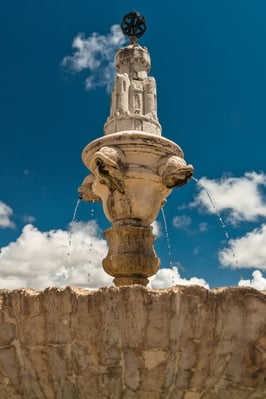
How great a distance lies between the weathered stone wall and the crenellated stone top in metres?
5.59

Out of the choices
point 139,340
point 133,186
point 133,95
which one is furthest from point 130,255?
point 139,340

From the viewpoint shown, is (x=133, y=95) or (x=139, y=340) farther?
(x=133, y=95)

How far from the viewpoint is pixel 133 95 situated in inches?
368

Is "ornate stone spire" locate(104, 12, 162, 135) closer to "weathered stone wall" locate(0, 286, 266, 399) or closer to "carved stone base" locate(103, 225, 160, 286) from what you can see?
"carved stone base" locate(103, 225, 160, 286)

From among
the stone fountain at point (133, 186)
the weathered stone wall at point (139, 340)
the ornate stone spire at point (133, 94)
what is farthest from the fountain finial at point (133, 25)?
the weathered stone wall at point (139, 340)

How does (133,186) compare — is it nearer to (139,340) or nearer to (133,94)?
(133,94)

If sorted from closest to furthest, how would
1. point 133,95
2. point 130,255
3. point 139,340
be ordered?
point 139,340
point 130,255
point 133,95

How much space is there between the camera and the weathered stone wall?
3.19m

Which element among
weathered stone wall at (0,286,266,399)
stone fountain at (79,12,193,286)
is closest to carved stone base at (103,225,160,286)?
stone fountain at (79,12,193,286)

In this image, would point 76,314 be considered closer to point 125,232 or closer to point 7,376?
point 7,376

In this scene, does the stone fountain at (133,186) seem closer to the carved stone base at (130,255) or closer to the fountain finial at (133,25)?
the carved stone base at (130,255)

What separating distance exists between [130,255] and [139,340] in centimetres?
388

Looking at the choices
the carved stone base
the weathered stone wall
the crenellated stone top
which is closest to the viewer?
the weathered stone wall

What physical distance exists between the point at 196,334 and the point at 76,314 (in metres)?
0.87
